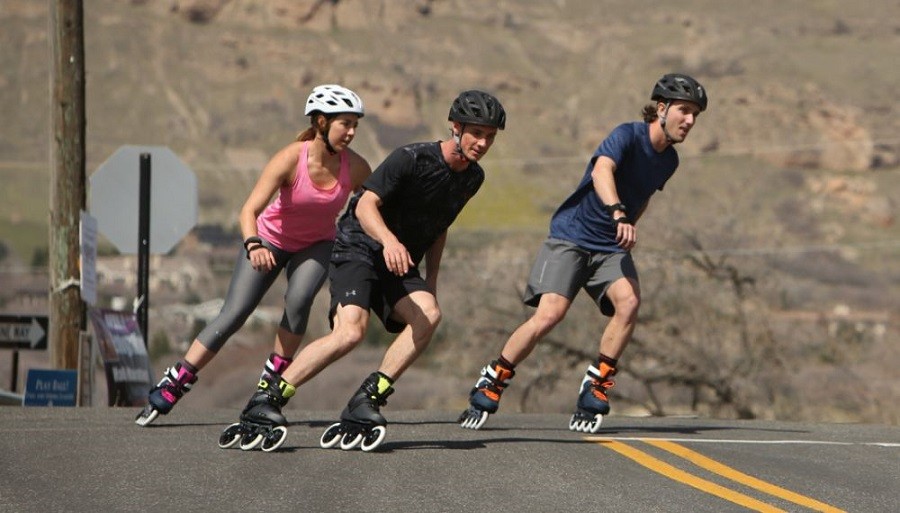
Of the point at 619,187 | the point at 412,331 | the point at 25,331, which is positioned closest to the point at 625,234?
the point at 619,187

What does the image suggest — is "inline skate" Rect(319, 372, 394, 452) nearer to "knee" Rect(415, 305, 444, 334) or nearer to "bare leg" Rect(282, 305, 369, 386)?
"bare leg" Rect(282, 305, 369, 386)

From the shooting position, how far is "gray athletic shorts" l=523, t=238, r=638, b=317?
418 inches

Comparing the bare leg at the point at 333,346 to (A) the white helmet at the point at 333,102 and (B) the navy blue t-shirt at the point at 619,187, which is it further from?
(B) the navy blue t-shirt at the point at 619,187

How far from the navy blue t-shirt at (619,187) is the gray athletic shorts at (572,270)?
0.06 metres

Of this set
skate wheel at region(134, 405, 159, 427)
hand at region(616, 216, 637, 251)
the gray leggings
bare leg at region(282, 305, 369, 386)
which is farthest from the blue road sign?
hand at region(616, 216, 637, 251)

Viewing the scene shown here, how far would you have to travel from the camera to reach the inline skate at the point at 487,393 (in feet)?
34.6

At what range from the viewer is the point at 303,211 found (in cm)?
1001

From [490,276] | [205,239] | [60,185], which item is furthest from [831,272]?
[60,185]

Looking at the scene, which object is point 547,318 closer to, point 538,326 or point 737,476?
point 538,326

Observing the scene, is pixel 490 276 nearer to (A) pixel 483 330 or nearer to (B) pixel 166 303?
(A) pixel 483 330

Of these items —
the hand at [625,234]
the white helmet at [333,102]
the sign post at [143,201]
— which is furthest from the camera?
the sign post at [143,201]

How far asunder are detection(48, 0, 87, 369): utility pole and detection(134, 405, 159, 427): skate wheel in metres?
6.51

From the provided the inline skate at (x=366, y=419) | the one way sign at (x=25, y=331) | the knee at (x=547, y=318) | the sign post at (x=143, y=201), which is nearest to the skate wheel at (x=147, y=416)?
the inline skate at (x=366, y=419)

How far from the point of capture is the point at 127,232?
1652 cm
